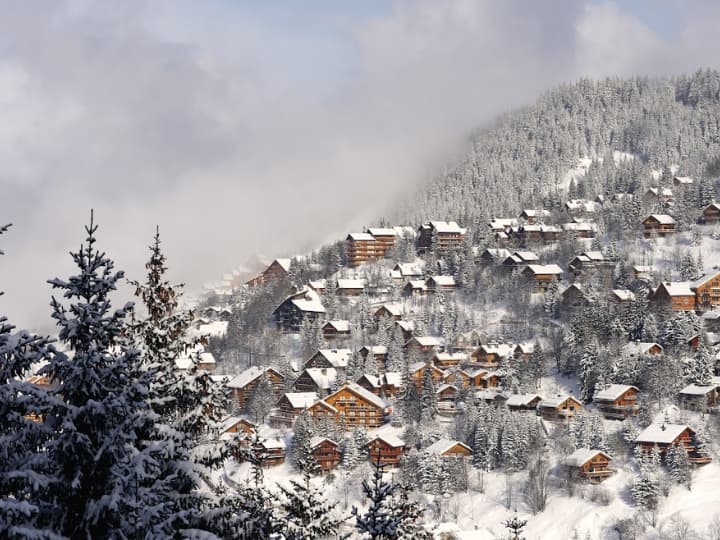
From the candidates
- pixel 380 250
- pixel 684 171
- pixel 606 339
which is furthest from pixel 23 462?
pixel 684 171

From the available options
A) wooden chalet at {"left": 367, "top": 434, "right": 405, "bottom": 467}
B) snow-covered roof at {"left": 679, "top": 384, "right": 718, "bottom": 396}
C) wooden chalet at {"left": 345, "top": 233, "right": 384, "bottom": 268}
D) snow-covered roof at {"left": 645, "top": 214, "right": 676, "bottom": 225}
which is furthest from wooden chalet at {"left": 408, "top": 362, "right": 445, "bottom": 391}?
wooden chalet at {"left": 345, "top": 233, "right": 384, "bottom": 268}

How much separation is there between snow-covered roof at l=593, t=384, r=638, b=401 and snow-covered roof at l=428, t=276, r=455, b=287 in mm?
46823

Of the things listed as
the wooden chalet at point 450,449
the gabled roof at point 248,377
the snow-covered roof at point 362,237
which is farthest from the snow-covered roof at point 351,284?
the wooden chalet at point 450,449

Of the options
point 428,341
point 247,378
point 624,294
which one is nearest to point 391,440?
point 247,378

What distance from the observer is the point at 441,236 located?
488 feet

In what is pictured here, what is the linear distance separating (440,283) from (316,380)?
33.7 meters

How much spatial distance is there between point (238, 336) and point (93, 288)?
366 ft

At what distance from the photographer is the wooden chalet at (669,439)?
6931 centimetres

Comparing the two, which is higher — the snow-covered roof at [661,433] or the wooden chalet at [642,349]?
the wooden chalet at [642,349]

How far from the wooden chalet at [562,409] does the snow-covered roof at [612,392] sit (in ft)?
7.01

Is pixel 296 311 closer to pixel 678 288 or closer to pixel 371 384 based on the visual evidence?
pixel 371 384

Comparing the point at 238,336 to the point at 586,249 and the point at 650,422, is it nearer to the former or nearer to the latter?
the point at 586,249

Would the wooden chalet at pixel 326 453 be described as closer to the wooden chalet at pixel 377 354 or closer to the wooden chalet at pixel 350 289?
the wooden chalet at pixel 377 354

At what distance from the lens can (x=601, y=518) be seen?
212 feet
